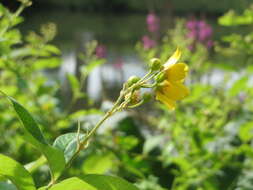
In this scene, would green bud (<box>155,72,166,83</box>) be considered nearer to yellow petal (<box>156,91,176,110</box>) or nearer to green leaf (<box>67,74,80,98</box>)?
yellow petal (<box>156,91,176,110</box>)

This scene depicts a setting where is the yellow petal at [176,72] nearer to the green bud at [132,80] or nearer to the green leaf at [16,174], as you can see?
the green bud at [132,80]

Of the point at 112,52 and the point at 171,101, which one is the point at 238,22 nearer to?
the point at 171,101

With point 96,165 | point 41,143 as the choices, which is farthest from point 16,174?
point 96,165

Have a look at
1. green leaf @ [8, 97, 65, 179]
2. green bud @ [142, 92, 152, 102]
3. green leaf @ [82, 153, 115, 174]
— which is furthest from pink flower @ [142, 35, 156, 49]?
green leaf @ [8, 97, 65, 179]

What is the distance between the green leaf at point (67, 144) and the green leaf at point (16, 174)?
0.05 meters

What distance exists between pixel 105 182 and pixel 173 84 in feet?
0.45

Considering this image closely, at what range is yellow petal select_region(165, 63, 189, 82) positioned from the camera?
52 cm

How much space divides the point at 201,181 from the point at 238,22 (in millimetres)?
537

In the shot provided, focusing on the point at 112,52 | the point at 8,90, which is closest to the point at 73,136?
the point at 8,90

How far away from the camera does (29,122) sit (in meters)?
0.47

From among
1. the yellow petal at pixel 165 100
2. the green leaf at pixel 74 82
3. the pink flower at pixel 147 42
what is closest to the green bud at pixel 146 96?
the yellow petal at pixel 165 100

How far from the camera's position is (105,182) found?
463 mm

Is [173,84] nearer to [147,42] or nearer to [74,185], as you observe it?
[74,185]

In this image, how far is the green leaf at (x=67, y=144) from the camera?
1.67 ft
